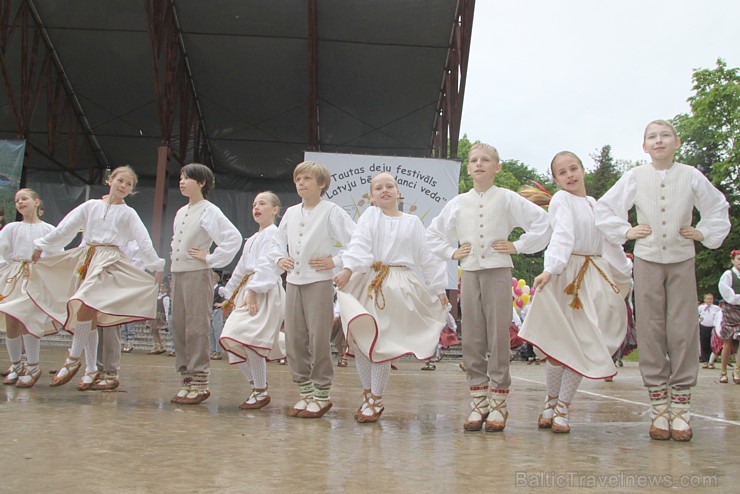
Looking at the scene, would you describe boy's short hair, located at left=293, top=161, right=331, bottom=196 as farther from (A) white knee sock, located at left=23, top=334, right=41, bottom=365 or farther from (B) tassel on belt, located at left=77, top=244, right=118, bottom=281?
(A) white knee sock, located at left=23, top=334, right=41, bottom=365

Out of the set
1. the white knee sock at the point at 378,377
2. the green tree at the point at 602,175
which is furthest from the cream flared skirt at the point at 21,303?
the green tree at the point at 602,175

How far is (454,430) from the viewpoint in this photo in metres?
3.97

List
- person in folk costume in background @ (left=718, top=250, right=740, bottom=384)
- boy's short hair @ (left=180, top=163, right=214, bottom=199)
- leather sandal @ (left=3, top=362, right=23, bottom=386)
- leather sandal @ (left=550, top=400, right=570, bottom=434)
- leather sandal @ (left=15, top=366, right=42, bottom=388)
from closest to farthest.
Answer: leather sandal @ (left=550, top=400, right=570, bottom=434), boy's short hair @ (left=180, top=163, right=214, bottom=199), leather sandal @ (left=15, top=366, right=42, bottom=388), leather sandal @ (left=3, top=362, right=23, bottom=386), person in folk costume in background @ (left=718, top=250, right=740, bottom=384)

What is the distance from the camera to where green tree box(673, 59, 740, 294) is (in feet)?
88.5

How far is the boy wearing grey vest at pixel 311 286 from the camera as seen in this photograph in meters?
4.43

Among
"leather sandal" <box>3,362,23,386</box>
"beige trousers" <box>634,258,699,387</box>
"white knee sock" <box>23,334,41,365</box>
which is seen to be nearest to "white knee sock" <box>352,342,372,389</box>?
"beige trousers" <box>634,258,699,387</box>

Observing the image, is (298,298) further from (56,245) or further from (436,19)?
(436,19)

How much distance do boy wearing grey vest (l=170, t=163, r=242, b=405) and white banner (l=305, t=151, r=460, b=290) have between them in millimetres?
6677

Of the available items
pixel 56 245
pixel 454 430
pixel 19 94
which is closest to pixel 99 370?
pixel 56 245

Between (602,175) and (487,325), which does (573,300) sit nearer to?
(487,325)

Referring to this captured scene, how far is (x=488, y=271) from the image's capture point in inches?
161

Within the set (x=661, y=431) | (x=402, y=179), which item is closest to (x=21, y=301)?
(x=661, y=431)

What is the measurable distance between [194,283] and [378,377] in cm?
155

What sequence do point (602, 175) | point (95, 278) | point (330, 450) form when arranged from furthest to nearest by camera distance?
point (602, 175) < point (95, 278) < point (330, 450)
